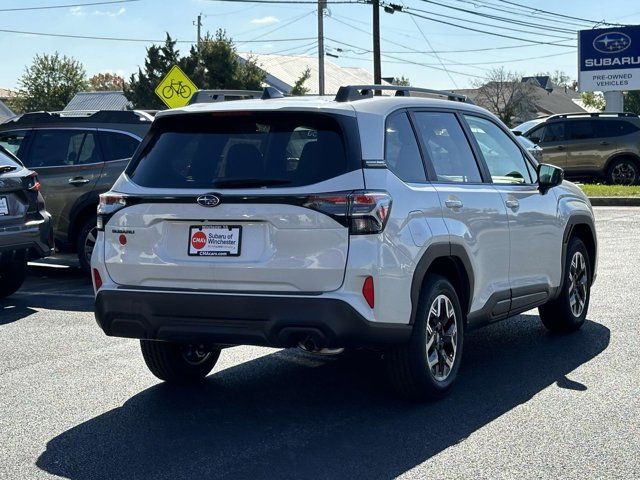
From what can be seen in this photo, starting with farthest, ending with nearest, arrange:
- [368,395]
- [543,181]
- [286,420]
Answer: [543,181] < [368,395] < [286,420]

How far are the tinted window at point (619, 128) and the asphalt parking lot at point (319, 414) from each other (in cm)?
1893

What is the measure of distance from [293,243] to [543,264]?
279 cm

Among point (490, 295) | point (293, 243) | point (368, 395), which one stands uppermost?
point (293, 243)

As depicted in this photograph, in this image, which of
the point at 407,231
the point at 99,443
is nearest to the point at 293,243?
the point at 407,231

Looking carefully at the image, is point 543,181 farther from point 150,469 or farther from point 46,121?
point 46,121

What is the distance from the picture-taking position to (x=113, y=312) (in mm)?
6207

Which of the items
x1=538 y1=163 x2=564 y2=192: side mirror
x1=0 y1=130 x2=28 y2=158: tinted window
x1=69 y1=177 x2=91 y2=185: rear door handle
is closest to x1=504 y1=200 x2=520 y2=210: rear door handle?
x1=538 y1=163 x2=564 y2=192: side mirror

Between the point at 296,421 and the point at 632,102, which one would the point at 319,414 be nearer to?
the point at 296,421

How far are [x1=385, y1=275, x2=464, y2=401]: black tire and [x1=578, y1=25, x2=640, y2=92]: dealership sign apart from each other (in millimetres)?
35389

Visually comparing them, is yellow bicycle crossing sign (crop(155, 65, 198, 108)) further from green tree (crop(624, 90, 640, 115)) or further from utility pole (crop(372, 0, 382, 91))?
green tree (crop(624, 90, 640, 115))

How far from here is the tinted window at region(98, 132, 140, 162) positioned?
12383 mm

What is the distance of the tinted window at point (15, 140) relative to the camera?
42.1ft

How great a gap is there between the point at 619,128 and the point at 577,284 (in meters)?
19.3

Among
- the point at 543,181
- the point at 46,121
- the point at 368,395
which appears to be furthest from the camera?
the point at 46,121
